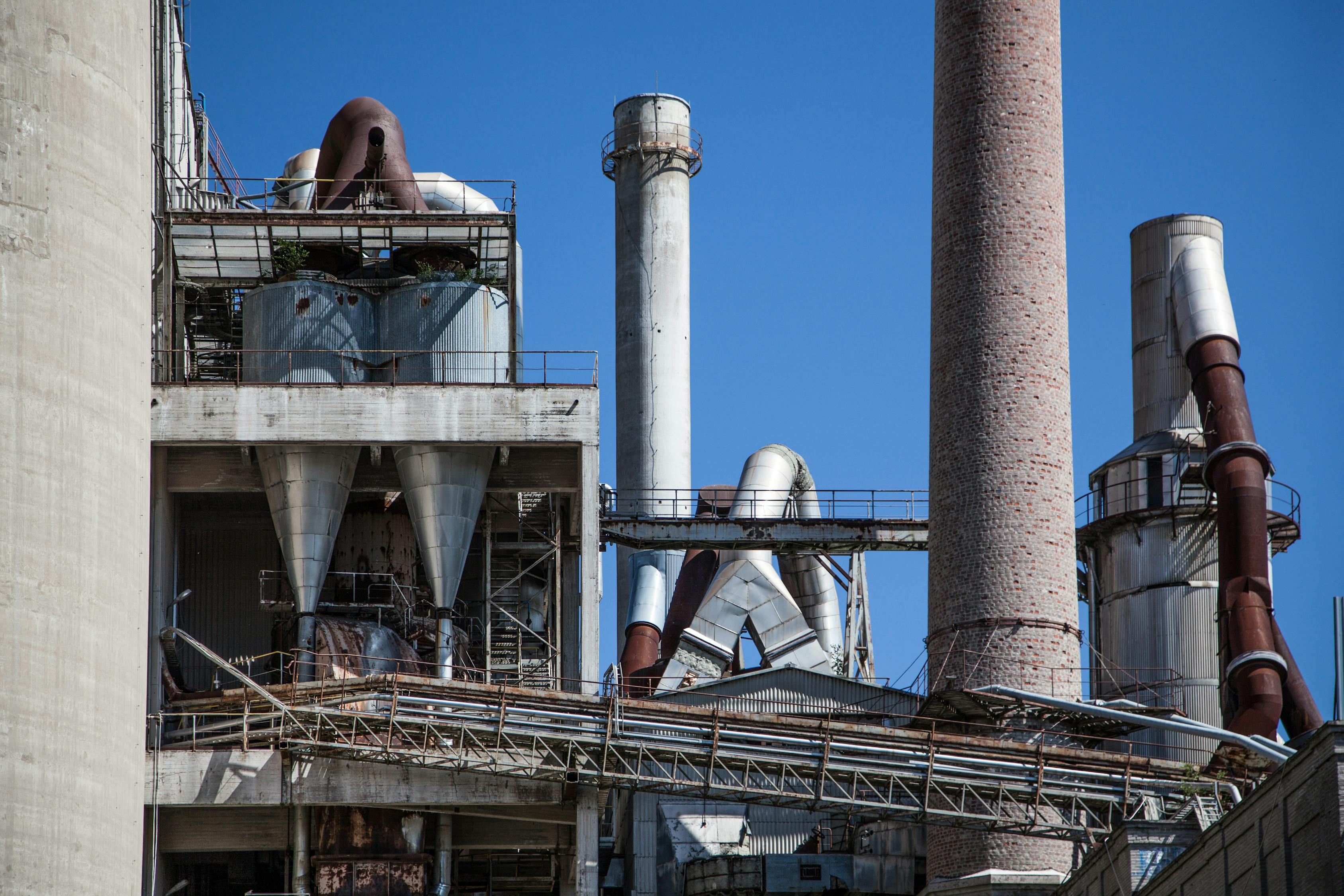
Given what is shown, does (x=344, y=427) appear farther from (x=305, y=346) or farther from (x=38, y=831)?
(x=38, y=831)

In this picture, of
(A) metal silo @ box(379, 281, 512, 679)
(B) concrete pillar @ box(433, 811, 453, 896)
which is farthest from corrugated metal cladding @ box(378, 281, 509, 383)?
(B) concrete pillar @ box(433, 811, 453, 896)

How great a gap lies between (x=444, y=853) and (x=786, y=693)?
10770 mm

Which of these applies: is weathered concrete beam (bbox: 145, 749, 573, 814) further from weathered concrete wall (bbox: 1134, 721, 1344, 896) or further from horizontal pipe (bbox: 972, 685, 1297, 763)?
weathered concrete wall (bbox: 1134, 721, 1344, 896)

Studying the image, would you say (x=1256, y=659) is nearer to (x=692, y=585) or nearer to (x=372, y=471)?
(x=372, y=471)

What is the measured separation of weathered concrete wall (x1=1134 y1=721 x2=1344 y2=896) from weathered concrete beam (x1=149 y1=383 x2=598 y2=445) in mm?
16651

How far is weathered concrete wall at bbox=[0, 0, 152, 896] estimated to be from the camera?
24875 millimetres

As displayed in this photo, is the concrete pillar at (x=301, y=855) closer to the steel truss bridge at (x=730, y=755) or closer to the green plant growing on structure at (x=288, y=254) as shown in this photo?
the steel truss bridge at (x=730, y=755)

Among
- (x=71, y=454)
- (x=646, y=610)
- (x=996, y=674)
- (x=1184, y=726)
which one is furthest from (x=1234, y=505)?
(x=71, y=454)

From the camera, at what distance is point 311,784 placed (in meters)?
32.2

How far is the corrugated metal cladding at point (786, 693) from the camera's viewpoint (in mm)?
41125

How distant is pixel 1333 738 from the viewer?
17984mm

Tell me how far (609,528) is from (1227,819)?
83.5 ft

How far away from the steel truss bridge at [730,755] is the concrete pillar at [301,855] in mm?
1155

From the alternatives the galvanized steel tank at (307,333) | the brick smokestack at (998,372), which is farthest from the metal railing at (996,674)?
the galvanized steel tank at (307,333)
